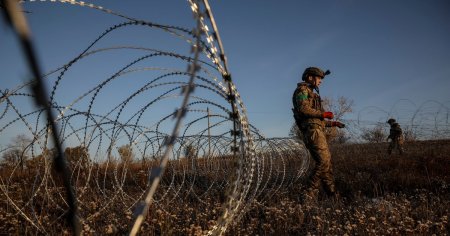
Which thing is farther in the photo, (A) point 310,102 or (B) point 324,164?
(A) point 310,102

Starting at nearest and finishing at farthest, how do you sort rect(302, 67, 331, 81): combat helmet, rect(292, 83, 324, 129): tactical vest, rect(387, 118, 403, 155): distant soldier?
rect(292, 83, 324, 129): tactical vest < rect(302, 67, 331, 81): combat helmet < rect(387, 118, 403, 155): distant soldier

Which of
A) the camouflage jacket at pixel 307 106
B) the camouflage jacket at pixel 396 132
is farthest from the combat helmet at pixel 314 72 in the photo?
the camouflage jacket at pixel 396 132

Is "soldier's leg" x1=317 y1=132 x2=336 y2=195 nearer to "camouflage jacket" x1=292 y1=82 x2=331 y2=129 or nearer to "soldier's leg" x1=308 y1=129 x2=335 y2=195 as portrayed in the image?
"soldier's leg" x1=308 y1=129 x2=335 y2=195

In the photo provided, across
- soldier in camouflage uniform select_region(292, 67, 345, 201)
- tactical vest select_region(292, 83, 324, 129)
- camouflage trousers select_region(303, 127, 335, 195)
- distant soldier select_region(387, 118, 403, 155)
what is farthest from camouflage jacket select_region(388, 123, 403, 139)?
camouflage trousers select_region(303, 127, 335, 195)

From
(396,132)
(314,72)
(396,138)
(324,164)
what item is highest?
(314,72)

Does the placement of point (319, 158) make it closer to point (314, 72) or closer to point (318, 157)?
point (318, 157)

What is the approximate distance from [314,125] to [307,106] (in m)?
0.36

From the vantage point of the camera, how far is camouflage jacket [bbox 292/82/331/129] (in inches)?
245

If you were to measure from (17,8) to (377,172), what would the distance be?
9849 millimetres

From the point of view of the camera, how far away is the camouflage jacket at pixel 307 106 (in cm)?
622

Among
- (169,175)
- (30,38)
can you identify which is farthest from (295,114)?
(30,38)

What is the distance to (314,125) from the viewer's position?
6242 mm

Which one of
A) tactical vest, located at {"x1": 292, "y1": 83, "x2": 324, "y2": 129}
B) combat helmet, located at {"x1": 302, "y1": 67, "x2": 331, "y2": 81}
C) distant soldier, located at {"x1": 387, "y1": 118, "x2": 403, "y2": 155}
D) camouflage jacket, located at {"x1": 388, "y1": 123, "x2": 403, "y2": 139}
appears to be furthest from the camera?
camouflage jacket, located at {"x1": 388, "y1": 123, "x2": 403, "y2": 139}

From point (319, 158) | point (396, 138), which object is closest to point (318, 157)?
point (319, 158)
